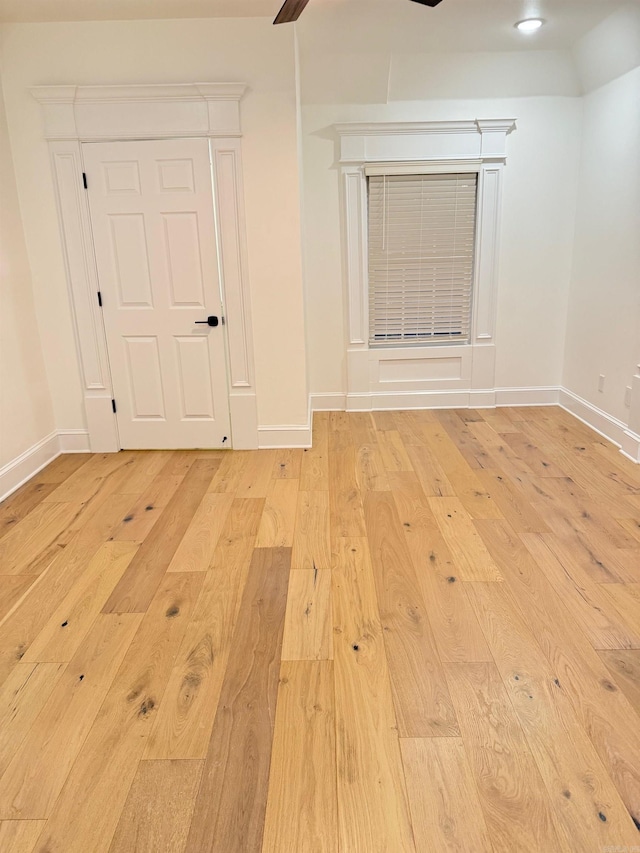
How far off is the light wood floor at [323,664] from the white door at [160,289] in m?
0.71

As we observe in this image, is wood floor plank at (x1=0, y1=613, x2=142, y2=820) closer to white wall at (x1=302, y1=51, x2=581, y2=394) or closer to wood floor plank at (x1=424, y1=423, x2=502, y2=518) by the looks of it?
wood floor plank at (x1=424, y1=423, x2=502, y2=518)

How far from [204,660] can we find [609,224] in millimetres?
4078

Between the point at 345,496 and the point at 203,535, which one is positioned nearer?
the point at 203,535

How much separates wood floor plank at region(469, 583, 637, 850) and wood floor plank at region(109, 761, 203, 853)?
962 mm

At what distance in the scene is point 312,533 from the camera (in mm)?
2992

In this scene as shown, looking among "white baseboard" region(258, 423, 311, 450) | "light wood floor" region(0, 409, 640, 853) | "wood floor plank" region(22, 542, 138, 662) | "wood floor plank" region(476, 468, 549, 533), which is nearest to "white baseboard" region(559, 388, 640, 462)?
"light wood floor" region(0, 409, 640, 853)

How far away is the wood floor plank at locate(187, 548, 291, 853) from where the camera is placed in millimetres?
1468

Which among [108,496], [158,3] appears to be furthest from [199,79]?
[108,496]

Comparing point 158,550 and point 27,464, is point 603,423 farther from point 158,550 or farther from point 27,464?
point 27,464

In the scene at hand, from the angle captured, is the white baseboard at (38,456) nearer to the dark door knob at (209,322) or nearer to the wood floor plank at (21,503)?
the wood floor plank at (21,503)

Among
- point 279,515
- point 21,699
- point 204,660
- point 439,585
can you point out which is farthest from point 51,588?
point 439,585

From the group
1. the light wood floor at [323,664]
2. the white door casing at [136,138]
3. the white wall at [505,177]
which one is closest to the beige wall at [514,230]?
the white wall at [505,177]

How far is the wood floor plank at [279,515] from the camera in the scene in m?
2.93

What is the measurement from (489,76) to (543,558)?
371cm
